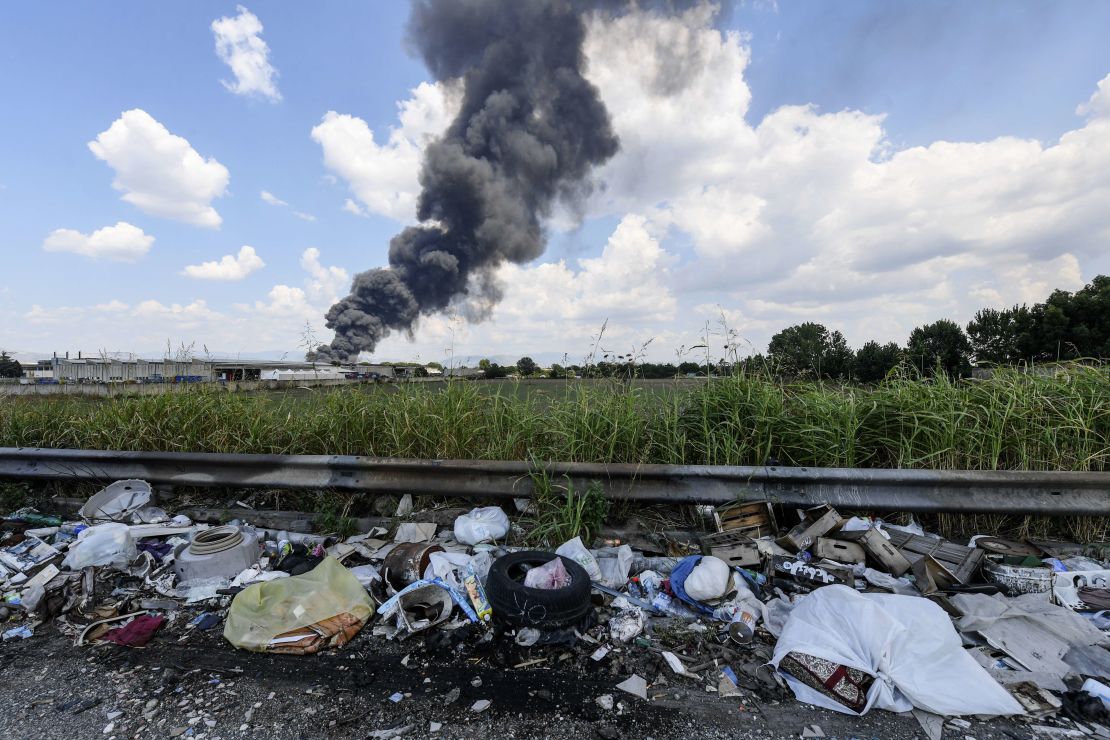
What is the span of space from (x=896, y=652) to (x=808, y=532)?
138 cm

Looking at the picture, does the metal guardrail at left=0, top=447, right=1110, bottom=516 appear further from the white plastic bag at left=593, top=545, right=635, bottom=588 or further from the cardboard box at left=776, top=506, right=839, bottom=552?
the white plastic bag at left=593, top=545, right=635, bottom=588

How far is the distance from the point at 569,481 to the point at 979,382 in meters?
3.96

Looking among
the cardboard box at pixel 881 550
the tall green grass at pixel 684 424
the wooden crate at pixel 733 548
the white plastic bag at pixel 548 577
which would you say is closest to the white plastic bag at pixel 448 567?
the white plastic bag at pixel 548 577

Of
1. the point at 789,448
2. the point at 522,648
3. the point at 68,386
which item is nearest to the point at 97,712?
the point at 522,648

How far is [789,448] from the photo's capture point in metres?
4.12

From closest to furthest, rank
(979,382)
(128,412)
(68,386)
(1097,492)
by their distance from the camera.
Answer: (1097,492), (979,382), (128,412), (68,386)

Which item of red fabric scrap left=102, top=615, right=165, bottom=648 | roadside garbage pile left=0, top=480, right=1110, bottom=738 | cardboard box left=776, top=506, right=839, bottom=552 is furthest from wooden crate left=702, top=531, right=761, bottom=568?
red fabric scrap left=102, top=615, right=165, bottom=648

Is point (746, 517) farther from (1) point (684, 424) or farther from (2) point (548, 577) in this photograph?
(2) point (548, 577)

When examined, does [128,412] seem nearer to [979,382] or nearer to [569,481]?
[569,481]

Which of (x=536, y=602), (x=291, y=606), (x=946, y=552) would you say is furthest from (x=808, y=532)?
(x=291, y=606)

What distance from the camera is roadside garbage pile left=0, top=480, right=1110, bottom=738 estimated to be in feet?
6.84

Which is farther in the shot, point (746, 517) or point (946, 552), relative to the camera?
point (746, 517)

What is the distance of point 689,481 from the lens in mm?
3713

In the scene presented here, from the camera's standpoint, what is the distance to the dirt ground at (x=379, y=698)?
1.86 metres
